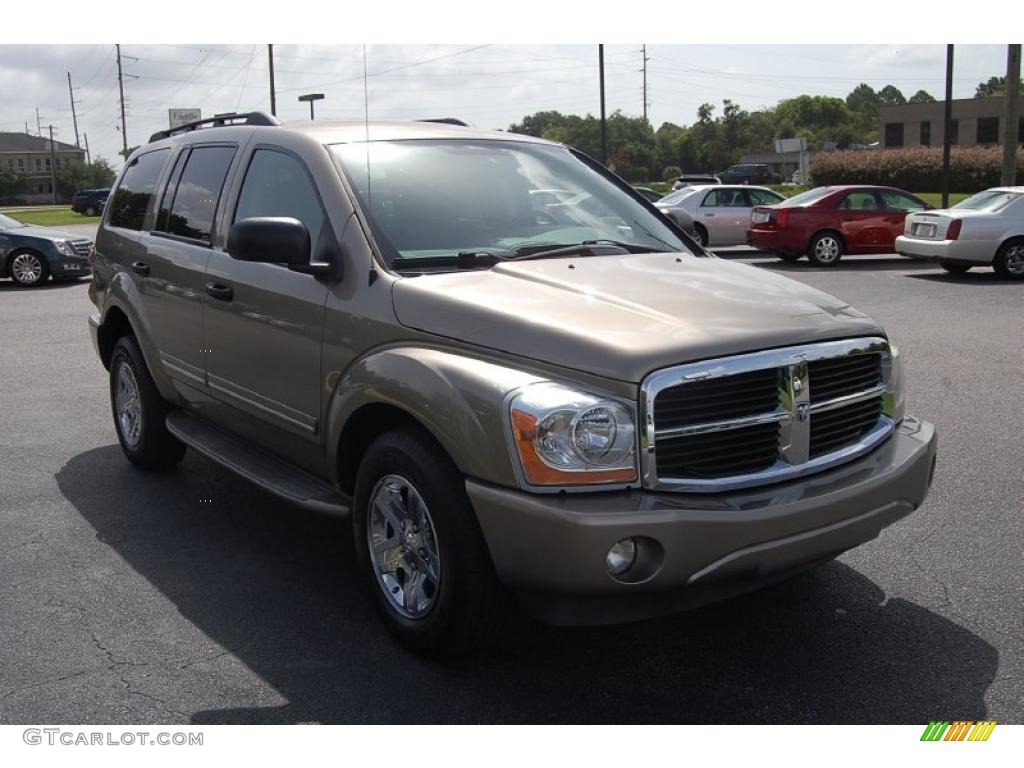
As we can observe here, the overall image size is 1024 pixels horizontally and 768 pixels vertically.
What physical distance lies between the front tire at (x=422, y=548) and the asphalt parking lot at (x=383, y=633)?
0.17 m

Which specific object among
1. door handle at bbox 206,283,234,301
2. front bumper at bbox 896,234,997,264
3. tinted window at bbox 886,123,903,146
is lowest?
front bumper at bbox 896,234,997,264

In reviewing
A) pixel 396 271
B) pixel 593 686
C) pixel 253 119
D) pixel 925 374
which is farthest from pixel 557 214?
pixel 925 374

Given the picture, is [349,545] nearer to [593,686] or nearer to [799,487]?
[593,686]

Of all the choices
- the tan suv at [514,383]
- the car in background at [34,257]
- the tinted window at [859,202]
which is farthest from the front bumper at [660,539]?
the tinted window at [859,202]

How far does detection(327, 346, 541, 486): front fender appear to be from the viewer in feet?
11.0

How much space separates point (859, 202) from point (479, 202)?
55.4ft

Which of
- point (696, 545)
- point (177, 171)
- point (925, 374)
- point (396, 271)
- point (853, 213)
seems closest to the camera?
point (696, 545)

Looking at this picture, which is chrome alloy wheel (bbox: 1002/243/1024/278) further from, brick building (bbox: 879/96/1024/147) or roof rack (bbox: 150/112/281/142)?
brick building (bbox: 879/96/1024/147)

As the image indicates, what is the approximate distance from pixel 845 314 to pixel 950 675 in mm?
1320

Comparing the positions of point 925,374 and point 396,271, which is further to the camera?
point 925,374

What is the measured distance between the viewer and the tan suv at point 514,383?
328 cm

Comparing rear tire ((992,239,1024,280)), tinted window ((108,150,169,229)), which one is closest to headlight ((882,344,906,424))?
tinted window ((108,150,169,229))

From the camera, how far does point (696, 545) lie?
127 inches
